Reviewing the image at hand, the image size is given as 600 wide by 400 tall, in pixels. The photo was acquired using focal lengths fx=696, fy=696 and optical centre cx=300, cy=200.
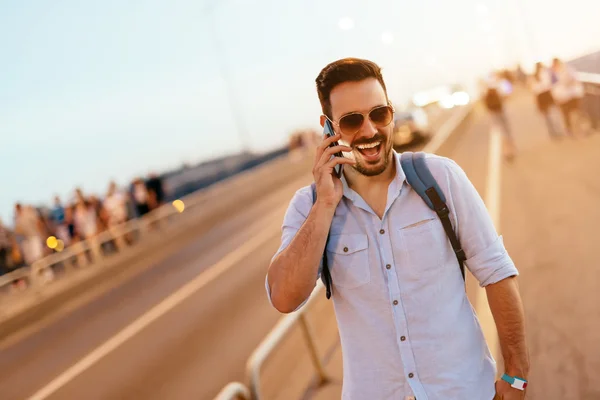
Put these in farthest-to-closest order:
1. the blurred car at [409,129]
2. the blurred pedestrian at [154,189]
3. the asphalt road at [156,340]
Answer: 1. the blurred car at [409,129]
2. the blurred pedestrian at [154,189]
3. the asphalt road at [156,340]

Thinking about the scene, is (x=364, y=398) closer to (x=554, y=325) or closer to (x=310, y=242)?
(x=310, y=242)

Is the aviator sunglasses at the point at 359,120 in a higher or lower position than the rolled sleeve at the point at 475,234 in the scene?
higher

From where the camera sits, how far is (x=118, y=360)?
1032cm

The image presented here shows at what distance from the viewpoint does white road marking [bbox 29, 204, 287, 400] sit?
10109 mm

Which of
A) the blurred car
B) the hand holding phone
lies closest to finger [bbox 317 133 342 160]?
the hand holding phone

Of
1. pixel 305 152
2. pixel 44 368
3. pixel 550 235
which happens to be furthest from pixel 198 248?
pixel 305 152

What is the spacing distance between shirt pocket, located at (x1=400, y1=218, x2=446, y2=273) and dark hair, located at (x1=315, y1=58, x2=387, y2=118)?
54 centimetres

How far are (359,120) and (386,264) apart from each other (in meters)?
0.53

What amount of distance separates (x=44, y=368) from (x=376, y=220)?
984 centimetres

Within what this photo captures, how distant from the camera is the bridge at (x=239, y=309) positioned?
6125mm

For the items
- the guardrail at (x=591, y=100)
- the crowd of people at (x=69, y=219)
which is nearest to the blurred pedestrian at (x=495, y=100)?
the guardrail at (x=591, y=100)

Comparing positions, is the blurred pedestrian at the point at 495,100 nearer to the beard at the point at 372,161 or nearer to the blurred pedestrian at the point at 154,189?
the blurred pedestrian at the point at 154,189

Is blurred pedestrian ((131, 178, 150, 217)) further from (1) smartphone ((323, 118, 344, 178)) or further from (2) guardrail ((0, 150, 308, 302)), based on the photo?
(1) smartphone ((323, 118, 344, 178))

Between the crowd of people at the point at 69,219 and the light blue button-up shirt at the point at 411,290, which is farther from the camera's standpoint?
the crowd of people at the point at 69,219
